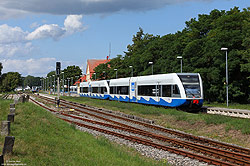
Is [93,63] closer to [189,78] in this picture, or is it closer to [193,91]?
[189,78]

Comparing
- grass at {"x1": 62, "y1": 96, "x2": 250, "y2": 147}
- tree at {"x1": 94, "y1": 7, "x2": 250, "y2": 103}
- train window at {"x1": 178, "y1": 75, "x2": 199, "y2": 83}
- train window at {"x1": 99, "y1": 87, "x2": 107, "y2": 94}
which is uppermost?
tree at {"x1": 94, "y1": 7, "x2": 250, "y2": 103}

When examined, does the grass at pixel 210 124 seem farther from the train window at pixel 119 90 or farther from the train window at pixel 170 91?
the train window at pixel 119 90

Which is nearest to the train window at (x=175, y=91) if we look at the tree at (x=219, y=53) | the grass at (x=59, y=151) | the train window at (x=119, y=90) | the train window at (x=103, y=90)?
the grass at (x=59, y=151)

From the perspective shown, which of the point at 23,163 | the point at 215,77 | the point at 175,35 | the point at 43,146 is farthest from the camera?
the point at 175,35

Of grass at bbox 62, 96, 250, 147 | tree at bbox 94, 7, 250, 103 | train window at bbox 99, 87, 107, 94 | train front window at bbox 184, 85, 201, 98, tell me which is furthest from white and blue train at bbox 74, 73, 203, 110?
tree at bbox 94, 7, 250, 103

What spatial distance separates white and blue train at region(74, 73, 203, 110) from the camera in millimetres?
25281

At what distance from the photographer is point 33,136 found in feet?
40.4

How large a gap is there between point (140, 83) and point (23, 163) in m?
26.9

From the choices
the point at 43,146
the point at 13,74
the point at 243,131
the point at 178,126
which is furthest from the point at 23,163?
the point at 13,74

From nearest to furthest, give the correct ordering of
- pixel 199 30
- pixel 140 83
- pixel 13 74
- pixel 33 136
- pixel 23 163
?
1. pixel 23 163
2. pixel 33 136
3. pixel 140 83
4. pixel 199 30
5. pixel 13 74

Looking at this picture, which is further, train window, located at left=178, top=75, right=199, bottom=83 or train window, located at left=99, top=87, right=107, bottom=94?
train window, located at left=99, top=87, right=107, bottom=94

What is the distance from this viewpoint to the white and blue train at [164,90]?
25281mm

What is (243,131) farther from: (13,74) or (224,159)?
(13,74)

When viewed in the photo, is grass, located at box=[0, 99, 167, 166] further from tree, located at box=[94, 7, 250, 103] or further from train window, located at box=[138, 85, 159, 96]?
tree, located at box=[94, 7, 250, 103]
